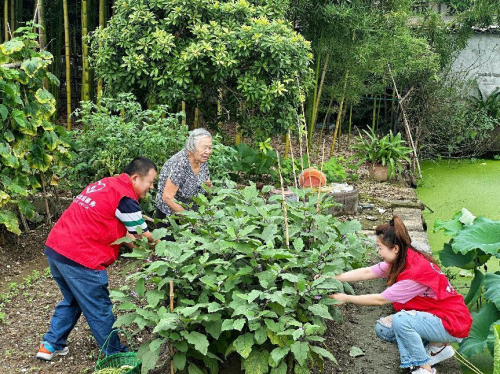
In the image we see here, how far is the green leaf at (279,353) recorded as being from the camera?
315cm

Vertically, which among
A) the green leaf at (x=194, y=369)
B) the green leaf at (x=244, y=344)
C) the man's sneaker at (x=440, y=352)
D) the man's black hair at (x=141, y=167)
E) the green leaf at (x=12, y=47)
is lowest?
the man's sneaker at (x=440, y=352)

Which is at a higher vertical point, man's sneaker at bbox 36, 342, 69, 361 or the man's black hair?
the man's black hair

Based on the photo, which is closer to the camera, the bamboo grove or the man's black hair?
the man's black hair

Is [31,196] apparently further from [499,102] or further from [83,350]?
[499,102]

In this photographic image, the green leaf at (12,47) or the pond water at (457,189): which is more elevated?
the green leaf at (12,47)

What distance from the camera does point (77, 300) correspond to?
3.76 metres

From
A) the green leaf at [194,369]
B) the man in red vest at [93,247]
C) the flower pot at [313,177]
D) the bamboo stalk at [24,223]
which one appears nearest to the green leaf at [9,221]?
the bamboo stalk at [24,223]

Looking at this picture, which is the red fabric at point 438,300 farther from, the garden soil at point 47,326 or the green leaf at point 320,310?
the green leaf at point 320,310

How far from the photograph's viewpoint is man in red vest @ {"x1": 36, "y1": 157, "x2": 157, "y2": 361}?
370cm

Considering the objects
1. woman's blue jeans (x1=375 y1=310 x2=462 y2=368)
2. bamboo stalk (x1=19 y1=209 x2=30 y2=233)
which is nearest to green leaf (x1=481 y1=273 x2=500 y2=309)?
woman's blue jeans (x1=375 y1=310 x2=462 y2=368)

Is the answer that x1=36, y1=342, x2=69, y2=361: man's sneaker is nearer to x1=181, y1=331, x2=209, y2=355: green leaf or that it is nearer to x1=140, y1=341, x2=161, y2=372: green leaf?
x1=140, y1=341, x2=161, y2=372: green leaf

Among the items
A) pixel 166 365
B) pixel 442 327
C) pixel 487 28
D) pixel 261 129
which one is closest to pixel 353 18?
pixel 261 129

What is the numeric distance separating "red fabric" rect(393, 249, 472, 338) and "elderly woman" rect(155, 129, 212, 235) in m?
1.62

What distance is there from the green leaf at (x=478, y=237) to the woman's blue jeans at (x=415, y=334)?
641 mm
